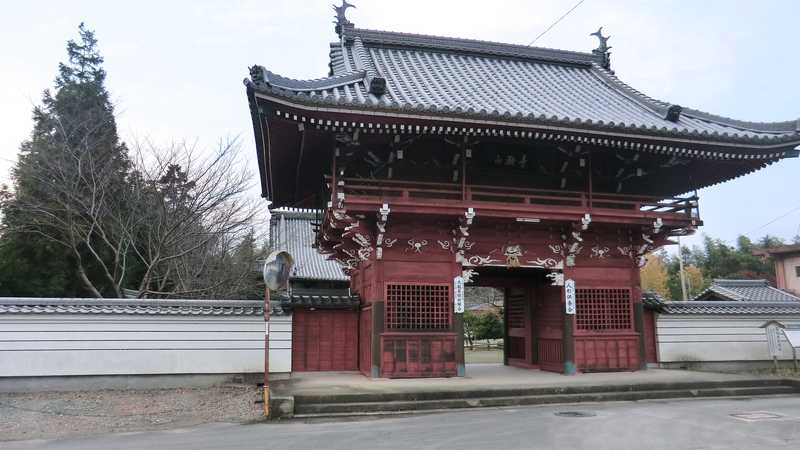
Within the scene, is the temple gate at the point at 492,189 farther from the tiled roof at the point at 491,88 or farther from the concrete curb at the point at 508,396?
the concrete curb at the point at 508,396

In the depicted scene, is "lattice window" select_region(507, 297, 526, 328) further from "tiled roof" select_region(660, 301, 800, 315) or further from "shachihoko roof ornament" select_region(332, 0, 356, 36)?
"shachihoko roof ornament" select_region(332, 0, 356, 36)

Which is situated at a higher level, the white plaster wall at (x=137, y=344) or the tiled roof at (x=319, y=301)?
the tiled roof at (x=319, y=301)

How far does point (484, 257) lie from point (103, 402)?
8977 mm

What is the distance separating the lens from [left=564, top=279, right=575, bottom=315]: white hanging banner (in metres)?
14.1

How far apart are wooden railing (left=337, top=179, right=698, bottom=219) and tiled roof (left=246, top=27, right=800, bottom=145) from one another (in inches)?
74.8

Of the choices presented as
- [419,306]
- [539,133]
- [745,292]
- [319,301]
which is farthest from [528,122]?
[745,292]

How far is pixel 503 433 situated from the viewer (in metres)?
8.24

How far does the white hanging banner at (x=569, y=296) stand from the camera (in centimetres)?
1408

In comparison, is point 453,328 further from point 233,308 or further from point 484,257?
point 233,308

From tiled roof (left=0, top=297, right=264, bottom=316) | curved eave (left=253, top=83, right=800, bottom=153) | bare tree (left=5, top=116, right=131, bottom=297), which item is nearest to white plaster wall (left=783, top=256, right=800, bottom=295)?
curved eave (left=253, top=83, right=800, bottom=153)

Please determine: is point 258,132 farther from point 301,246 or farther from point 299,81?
point 301,246

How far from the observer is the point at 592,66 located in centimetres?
1956

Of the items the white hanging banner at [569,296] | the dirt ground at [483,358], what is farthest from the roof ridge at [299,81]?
the dirt ground at [483,358]

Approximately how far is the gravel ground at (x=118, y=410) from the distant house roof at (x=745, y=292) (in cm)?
2361
